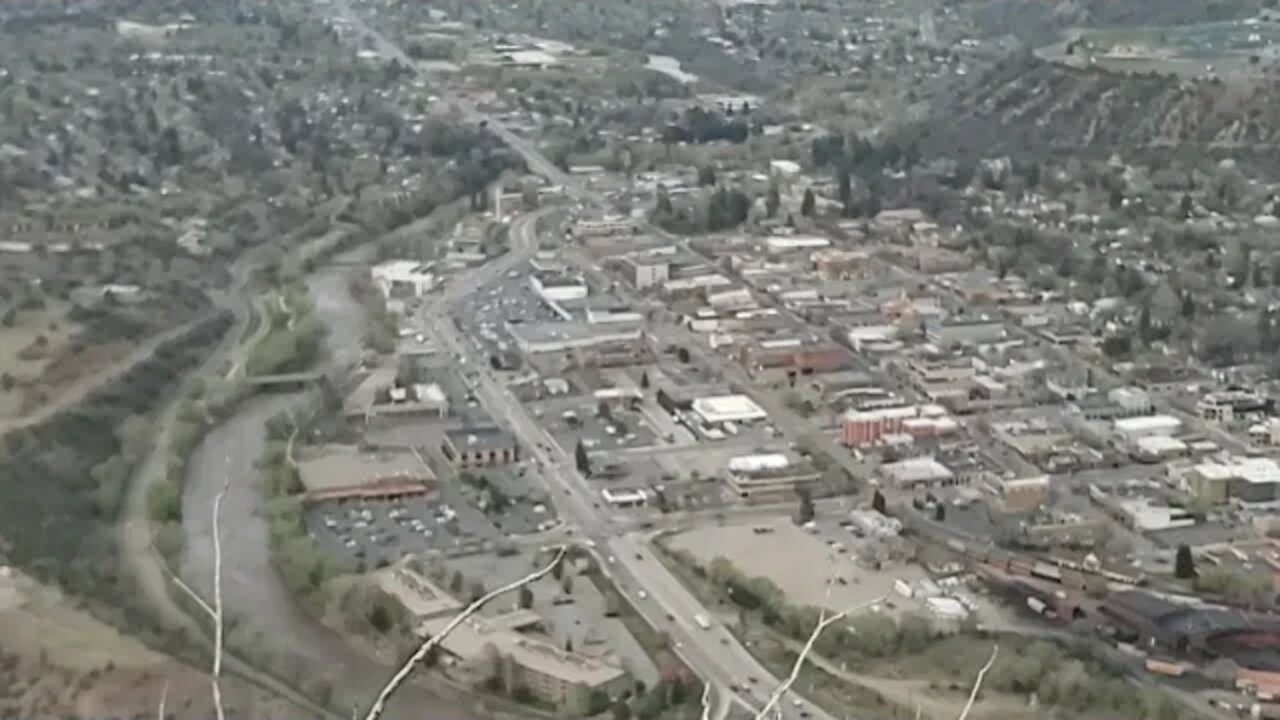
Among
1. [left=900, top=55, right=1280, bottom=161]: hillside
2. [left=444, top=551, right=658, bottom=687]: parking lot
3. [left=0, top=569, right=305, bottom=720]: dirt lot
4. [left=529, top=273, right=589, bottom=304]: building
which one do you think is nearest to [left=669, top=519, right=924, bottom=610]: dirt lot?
[left=444, top=551, right=658, bottom=687]: parking lot

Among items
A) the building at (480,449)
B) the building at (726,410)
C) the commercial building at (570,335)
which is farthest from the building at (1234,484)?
the commercial building at (570,335)

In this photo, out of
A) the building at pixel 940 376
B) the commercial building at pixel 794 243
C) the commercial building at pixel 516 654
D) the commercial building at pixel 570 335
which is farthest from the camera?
the commercial building at pixel 794 243

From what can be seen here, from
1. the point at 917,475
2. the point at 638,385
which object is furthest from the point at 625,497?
the point at 638,385

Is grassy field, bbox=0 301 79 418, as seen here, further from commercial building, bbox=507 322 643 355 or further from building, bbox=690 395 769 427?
building, bbox=690 395 769 427

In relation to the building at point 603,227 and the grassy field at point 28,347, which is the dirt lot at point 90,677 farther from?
the building at point 603,227

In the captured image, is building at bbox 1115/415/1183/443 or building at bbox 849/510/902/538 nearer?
building at bbox 849/510/902/538
